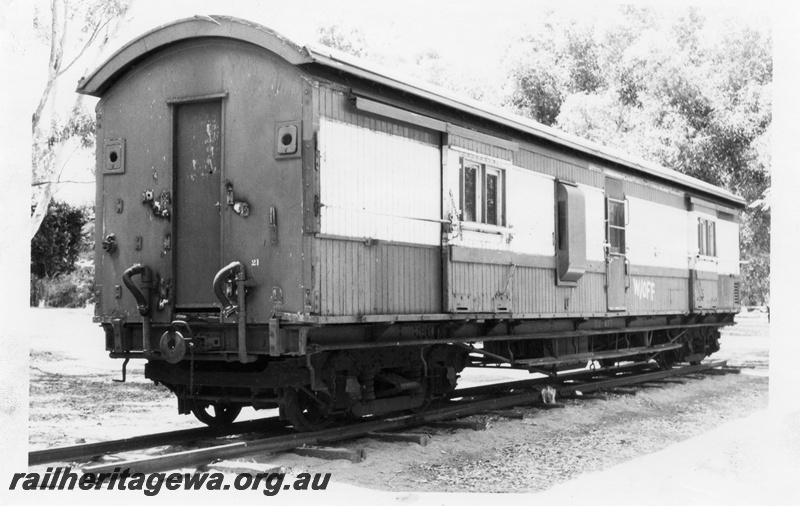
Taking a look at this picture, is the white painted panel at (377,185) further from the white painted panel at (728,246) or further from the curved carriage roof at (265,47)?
the white painted panel at (728,246)

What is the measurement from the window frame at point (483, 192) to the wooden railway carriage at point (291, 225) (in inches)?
1.2

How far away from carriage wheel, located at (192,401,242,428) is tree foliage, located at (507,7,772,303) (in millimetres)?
12845

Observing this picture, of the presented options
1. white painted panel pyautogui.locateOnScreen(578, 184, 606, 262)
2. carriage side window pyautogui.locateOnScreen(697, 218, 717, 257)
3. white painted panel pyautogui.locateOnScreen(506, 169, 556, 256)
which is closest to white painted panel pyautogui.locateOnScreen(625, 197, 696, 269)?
carriage side window pyautogui.locateOnScreen(697, 218, 717, 257)

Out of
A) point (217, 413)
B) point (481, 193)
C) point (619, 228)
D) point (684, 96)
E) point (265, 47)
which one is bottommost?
point (217, 413)

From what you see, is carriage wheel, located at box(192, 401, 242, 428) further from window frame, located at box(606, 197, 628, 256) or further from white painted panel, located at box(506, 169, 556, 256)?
window frame, located at box(606, 197, 628, 256)

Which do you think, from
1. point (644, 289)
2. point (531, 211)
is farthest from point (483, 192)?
point (644, 289)

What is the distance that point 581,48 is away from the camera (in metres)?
26.1

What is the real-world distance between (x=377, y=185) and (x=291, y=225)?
1.21m

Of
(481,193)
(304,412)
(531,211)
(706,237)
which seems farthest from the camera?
(706,237)

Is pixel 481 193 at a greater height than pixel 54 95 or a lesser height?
lesser

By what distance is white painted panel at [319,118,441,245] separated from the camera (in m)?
8.09

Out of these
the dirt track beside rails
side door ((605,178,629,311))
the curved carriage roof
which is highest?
the curved carriage roof

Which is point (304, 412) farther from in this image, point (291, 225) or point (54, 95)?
point (54, 95)

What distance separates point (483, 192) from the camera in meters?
10.5
